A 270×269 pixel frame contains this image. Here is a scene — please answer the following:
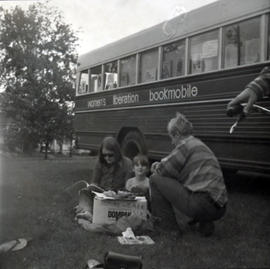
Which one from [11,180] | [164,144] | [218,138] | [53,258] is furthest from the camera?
[11,180]

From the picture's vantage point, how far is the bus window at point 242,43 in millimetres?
5059

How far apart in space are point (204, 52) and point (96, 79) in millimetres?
3193

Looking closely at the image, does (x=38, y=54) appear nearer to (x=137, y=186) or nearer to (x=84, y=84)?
(x=137, y=186)

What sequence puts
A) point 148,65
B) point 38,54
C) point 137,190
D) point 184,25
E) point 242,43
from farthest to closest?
1. point 148,65
2. point 184,25
3. point 38,54
4. point 242,43
5. point 137,190

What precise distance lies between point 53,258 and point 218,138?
2783 millimetres

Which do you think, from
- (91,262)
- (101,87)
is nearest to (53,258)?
(91,262)

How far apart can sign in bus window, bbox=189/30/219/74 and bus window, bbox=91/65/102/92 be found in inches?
109

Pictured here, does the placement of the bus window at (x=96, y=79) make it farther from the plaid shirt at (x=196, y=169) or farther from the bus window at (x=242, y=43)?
the plaid shirt at (x=196, y=169)

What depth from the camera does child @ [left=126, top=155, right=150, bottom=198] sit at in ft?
15.3

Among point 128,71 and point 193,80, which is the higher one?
point 128,71

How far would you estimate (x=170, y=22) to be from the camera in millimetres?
6590

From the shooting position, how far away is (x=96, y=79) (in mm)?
8680

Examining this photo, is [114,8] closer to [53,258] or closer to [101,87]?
[53,258]

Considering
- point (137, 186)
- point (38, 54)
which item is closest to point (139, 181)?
point (137, 186)
